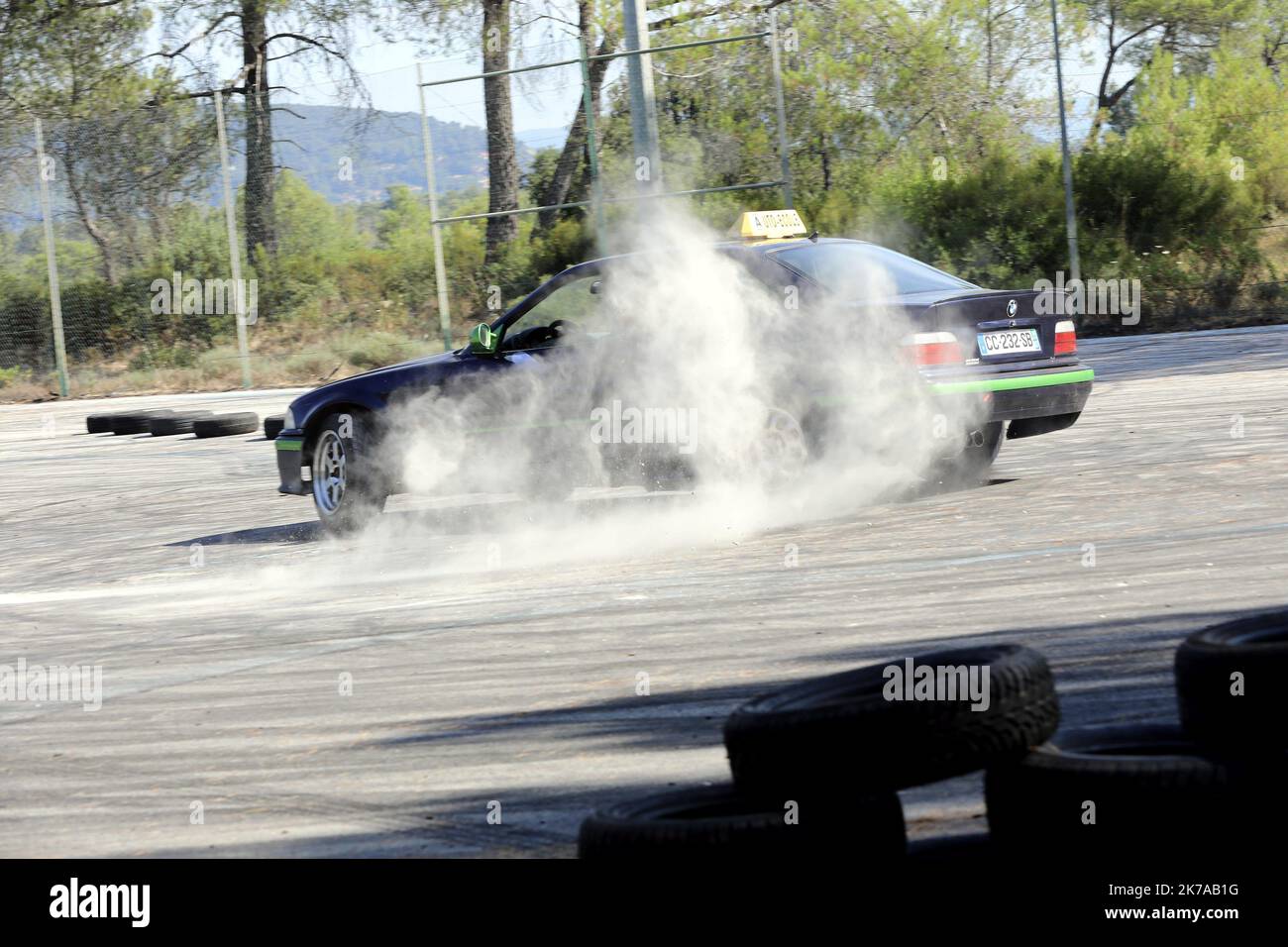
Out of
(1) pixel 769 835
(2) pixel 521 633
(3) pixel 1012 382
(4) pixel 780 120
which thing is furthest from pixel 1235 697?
(4) pixel 780 120

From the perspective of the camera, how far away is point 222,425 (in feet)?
61.9

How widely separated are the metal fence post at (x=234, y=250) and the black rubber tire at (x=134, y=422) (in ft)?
24.7

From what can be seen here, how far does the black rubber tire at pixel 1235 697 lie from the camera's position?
12.2 ft

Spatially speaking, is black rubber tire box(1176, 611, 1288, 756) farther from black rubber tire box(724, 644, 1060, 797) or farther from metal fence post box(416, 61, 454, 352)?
metal fence post box(416, 61, 454, 352)

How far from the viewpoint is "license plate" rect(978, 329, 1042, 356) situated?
29.9ft

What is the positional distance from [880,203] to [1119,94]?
23.6 m

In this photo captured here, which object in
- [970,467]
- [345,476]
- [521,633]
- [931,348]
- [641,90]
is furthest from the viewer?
[641,90]

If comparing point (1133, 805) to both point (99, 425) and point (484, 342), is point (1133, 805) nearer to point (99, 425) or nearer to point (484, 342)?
point (484, 342)

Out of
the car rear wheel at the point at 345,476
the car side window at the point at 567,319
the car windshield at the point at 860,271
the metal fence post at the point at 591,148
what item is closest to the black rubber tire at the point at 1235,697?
the car windshield at the point at 860,271

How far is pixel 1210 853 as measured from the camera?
330 cm

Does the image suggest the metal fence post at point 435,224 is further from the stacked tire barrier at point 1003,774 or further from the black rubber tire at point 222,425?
the stacked tire barrier at point 1003,774

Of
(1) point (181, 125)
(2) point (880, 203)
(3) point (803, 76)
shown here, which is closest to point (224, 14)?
(1) point (181, 125)

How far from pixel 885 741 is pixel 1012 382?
5.97 metres
